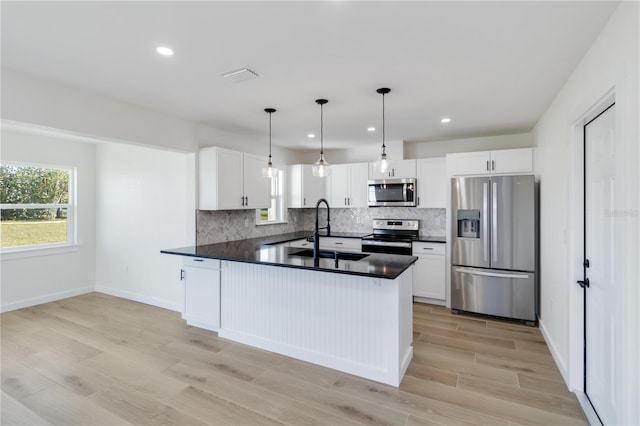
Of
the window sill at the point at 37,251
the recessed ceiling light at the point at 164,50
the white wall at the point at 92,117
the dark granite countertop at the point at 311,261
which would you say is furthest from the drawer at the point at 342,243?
the window sill at the point at 37,251

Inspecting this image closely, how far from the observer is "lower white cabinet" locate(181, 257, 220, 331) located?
354cm

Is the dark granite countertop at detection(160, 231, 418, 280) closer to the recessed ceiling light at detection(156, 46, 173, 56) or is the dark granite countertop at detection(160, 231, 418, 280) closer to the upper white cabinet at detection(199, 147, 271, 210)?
the upper white cabinet at detection(199, 147, 271, 210)

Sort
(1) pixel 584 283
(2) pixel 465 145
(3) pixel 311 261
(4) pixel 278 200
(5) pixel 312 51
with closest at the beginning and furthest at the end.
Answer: (5) pixel 312 51 < (1) pixel 584 283 < (3) pixel 311 261 < (2) pixel 465 145 < (4) pixel 278 200

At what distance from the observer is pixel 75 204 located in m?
5.15

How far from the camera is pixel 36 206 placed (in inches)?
185

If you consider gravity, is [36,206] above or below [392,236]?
above

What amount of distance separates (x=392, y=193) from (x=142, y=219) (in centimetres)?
387

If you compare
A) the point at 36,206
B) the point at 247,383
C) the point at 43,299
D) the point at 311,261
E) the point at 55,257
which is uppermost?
the point at 36,206

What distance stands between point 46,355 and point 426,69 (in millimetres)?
4368

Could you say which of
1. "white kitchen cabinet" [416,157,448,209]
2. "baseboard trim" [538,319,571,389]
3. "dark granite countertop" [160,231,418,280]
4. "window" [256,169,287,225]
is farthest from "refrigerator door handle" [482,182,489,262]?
"window" [256,169,287,225]

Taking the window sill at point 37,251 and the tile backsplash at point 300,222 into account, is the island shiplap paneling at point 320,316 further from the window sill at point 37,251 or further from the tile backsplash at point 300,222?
the window sill at point 37,251

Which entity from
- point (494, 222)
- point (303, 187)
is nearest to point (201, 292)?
point (303, 187)

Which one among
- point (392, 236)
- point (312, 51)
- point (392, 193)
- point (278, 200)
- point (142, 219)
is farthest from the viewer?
point (278, 200)

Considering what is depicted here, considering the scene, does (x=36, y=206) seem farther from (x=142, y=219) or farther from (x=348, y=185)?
(x=348, y=185)
